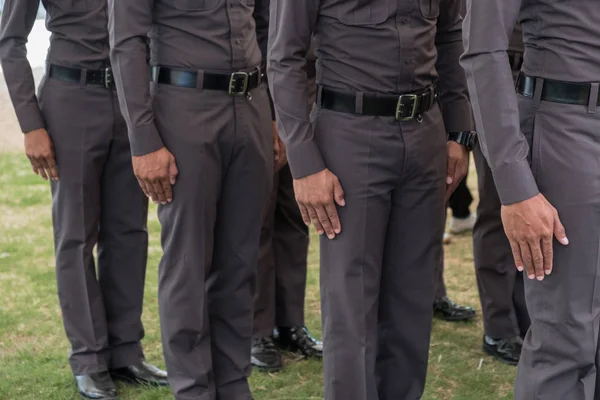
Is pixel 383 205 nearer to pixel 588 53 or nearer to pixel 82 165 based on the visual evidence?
pixel 588 53

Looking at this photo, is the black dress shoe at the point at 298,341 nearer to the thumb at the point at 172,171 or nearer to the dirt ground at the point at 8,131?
the thumb at the point at 172,171

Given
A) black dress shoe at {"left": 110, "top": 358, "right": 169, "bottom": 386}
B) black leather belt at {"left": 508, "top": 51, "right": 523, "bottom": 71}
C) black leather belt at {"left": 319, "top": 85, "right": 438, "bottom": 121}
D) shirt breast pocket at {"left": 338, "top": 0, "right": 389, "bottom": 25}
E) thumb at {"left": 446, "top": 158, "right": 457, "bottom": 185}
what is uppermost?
shirt breast pocket at {"left": 338, "top": 0, "right": 389, "bottom": 25}

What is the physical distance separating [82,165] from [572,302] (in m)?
1.96

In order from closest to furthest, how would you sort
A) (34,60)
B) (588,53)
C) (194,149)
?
(588,53), (194,149), (34,60)

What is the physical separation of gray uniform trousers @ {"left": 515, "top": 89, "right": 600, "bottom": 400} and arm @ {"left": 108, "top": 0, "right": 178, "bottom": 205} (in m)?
1.22

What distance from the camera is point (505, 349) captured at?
4.18 meters

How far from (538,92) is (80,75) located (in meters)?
1.84

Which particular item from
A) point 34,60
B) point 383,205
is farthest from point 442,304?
point 34,60

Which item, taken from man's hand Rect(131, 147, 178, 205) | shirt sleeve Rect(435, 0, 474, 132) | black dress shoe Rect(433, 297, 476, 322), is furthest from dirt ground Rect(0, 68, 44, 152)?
shirt sleeve Rect(435, 0, 474, 132)

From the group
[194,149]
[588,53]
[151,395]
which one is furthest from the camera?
[151,395]

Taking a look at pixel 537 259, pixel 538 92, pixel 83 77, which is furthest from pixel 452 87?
pixel 83 77

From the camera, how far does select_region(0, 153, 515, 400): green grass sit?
387 centimetres

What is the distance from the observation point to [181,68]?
10.6 ft

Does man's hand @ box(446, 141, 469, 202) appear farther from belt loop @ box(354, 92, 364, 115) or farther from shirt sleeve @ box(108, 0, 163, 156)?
shirt sleeve @ box(108, 0, 163, 156)
